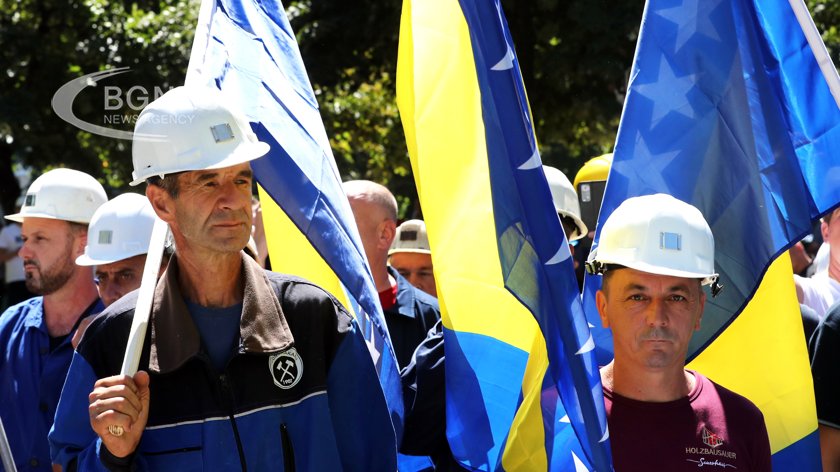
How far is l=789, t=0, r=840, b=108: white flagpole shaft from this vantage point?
4.62 m

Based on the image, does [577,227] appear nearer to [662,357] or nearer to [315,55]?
[662,357]

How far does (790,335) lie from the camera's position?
503cm

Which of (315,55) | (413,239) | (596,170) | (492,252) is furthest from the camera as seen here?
(315,55)

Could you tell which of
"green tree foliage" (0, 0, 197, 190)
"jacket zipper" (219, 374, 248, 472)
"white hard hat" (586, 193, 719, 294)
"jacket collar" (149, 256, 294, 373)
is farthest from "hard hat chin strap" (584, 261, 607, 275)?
"green tree foliage" (0, 0, 197, 190)

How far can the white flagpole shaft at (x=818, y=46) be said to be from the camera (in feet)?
15.1

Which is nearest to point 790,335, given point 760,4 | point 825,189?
point 825,189

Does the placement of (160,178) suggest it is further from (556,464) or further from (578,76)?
(578,76)

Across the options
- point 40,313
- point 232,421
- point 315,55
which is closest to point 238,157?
point 232,421

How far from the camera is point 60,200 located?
6242 millimetres

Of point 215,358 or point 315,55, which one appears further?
point 315,55

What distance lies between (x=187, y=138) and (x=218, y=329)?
21.9 inches

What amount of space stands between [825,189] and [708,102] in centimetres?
60

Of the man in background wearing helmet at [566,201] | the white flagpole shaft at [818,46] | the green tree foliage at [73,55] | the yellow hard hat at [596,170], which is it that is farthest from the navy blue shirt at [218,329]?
the green tree foliage at [73,55]

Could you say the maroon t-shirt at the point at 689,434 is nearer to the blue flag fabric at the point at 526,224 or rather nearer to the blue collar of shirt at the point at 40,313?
the blue flag fabric at the point at 526,224
